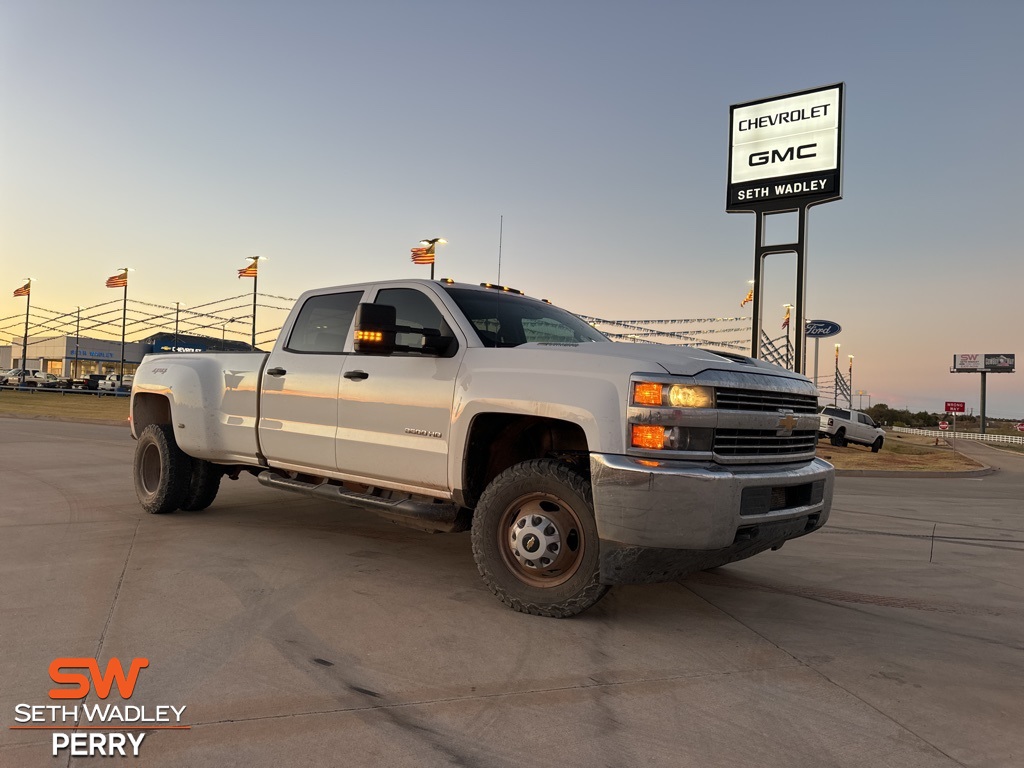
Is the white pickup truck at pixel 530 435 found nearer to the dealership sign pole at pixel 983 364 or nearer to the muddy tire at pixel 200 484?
the muddy tire at pixel 200 484

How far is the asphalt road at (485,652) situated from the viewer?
108 inches

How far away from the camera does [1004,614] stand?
4.76 meters

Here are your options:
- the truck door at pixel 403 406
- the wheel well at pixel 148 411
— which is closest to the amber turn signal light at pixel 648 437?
the truck door at pixel 403 406

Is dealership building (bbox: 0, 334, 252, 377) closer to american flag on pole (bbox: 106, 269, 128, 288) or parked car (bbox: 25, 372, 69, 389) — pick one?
parked car (bbox: 25, 372, 69, 389)

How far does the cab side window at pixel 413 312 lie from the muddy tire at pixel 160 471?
2828mm

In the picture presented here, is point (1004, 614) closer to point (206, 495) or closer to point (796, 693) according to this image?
point (796, 693)

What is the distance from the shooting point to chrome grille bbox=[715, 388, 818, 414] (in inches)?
160

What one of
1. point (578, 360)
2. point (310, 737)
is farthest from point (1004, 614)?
point (310, 737)

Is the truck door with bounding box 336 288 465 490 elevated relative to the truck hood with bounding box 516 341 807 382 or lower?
lower

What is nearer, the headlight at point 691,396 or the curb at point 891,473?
the headlight at point 691,396

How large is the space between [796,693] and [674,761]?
37.5 inches

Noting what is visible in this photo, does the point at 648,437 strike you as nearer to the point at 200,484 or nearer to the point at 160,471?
the point at 200,484

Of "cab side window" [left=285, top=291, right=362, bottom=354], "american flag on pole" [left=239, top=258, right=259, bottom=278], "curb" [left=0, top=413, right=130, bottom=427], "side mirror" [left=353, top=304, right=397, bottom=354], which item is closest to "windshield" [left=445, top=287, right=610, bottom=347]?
"side mirror" [left=353, top=304, right=397, bottom=354]

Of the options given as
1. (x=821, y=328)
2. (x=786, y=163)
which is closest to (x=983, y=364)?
(x=821, y=328)
